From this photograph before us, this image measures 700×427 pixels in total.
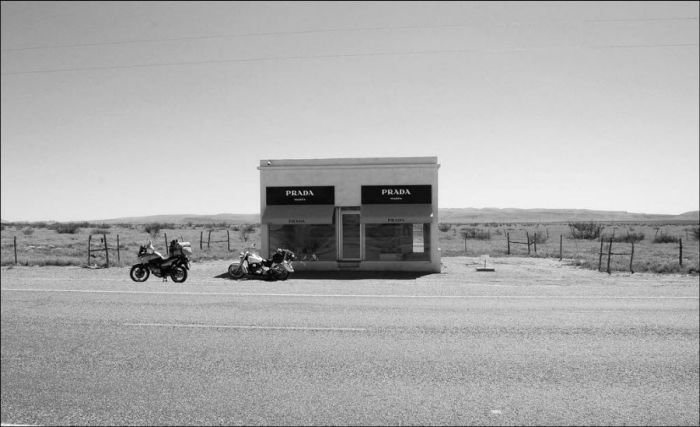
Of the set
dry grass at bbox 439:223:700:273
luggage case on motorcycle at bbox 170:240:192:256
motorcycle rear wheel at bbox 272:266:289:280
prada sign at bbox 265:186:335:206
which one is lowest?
dry grass at bbox 439:223:700:273

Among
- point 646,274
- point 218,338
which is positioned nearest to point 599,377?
point 218,338

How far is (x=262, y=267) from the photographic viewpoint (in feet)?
17.1

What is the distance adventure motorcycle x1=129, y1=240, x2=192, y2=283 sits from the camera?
4.29m

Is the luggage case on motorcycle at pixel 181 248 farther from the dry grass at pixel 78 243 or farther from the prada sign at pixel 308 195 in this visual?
the prada sign at pixel 308 195

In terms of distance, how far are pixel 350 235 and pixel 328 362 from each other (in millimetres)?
15120

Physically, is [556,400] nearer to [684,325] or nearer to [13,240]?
[684,325]

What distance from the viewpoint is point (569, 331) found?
16.4 metres

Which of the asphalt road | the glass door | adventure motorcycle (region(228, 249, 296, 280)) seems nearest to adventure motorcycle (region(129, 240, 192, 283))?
adventure motorcycle (region(228, 249, 296, 280))

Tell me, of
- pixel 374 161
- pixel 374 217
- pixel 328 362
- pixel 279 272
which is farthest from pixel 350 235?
pixel 279 272

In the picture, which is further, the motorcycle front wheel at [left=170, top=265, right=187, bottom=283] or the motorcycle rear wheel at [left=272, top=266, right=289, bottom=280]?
the motorcycle rear wheel at [left=272, top=266, right=289, bottom=280]

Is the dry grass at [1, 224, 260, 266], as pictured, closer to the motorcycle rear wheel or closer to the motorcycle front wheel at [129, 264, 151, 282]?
the motorcycle front wheel at [129, 264, 151, 282]

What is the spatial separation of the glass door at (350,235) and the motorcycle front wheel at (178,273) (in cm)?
2424

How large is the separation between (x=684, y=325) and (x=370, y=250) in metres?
16.2

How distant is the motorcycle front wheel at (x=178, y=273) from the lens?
427cm
